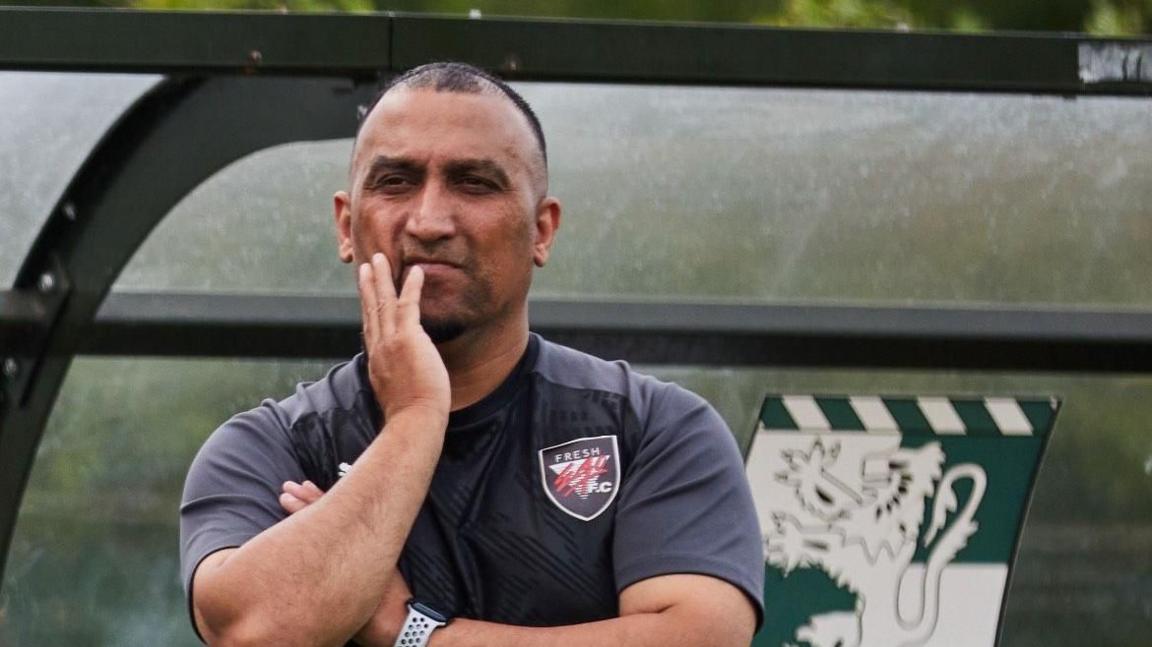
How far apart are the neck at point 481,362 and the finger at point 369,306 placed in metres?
0.10

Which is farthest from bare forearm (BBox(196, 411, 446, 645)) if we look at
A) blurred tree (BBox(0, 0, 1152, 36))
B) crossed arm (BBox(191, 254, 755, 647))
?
blurred tree (BBox(0, 0, 1152, 36))

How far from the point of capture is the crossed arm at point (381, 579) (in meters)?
2.24

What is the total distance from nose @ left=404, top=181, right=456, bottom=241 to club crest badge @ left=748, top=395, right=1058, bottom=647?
1.93 metres

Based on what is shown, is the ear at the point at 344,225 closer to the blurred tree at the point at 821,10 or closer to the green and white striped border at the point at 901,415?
the green and white striped border at the point at 901,415

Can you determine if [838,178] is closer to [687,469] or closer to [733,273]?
[733,273]

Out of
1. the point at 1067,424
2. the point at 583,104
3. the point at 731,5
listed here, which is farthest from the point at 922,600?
the point at 731,5

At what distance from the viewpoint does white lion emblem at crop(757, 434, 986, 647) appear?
4.18 metres

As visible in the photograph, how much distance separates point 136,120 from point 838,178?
5.26 feet

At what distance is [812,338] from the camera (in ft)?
13.5

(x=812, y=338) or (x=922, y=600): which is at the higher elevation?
(x=812, y=338)

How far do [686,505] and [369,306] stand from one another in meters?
0.48

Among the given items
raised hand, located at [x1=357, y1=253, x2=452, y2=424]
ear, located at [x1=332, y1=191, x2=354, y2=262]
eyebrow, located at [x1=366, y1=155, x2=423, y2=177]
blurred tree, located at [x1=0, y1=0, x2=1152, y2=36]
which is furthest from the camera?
blurred tree, located at [x1=0, y1=0, x2=1152, y2=36]

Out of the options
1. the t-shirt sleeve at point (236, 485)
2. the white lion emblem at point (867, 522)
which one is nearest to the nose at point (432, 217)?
the t-shirt sleeve at point (236, 485)

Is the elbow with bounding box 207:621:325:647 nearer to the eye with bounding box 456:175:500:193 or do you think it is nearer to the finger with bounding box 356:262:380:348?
the finger with bounding box 356:262:380:348
